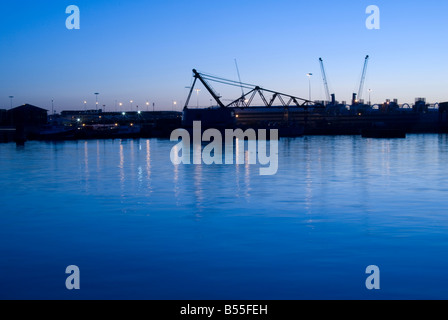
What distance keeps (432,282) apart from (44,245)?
9.37 m

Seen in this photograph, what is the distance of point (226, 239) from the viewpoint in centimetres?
1479

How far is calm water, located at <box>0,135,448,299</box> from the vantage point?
10.4 meters

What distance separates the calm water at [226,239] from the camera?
1036 cm

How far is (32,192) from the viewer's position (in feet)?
87.8

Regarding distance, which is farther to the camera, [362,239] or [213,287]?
[362,239]

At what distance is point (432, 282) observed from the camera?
10516 mm

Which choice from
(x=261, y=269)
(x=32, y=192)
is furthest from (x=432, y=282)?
(x=32, y=192)

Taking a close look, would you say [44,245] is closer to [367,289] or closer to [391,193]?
[367,289]
